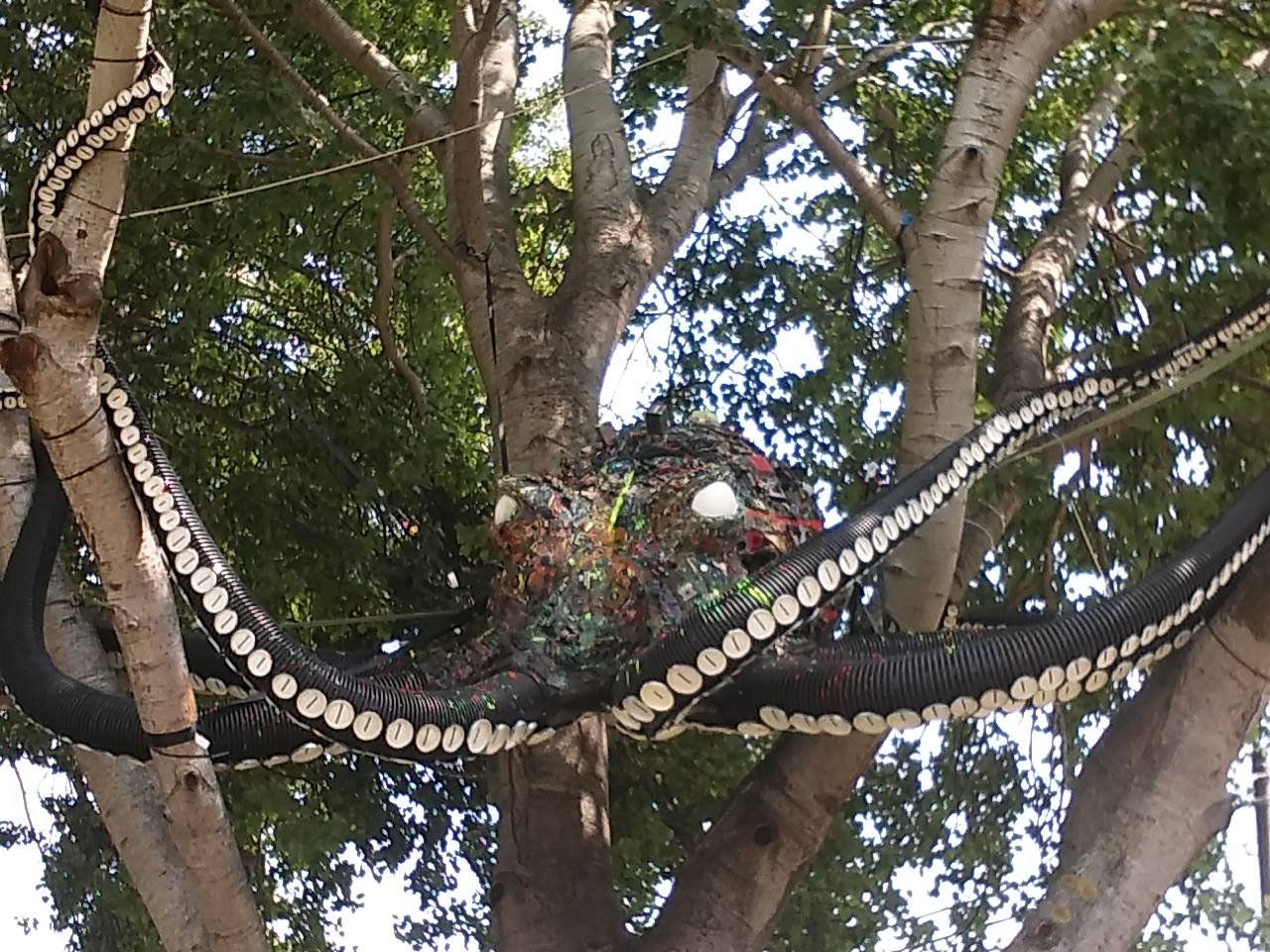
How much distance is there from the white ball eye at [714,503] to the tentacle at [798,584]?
259 mm

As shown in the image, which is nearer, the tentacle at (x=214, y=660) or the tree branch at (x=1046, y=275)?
the tentacle at (x=214, y=660)

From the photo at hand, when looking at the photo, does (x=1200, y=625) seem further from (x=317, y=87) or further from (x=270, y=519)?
(x=317, y=87)

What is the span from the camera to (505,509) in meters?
3.35

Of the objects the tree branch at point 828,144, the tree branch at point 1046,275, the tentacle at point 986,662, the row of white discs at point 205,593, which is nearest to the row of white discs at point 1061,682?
the tentacle at point 986,662

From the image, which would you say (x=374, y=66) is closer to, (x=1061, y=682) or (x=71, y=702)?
(x=71, y=702)

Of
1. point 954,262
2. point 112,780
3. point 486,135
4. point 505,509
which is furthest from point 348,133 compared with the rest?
point 112,780

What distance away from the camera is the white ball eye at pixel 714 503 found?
3117 mm

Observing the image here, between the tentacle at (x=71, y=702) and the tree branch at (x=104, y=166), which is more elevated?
the tree branch at (x=104, y=166)

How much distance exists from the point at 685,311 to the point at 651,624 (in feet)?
11.2

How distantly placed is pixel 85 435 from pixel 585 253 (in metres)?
2.71

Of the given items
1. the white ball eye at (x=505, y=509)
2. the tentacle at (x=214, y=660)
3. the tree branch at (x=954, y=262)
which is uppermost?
the tree branch at (x=954, y=262)

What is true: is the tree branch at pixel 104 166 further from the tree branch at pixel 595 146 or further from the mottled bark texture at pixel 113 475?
the tree branch at pixel 595 146

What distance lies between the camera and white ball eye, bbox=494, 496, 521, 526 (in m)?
3.33

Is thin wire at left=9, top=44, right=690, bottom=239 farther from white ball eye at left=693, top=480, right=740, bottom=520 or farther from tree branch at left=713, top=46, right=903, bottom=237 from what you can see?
white ball eye at left=693, top=480, right=740, bottom=520
